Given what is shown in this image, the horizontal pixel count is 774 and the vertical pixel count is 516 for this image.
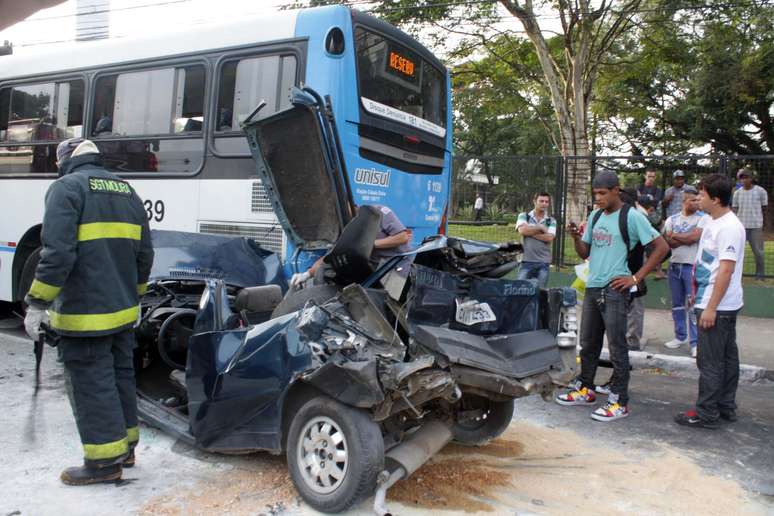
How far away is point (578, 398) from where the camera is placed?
5.73 metres

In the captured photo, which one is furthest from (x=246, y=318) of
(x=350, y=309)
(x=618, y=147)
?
(x=618, y=147)

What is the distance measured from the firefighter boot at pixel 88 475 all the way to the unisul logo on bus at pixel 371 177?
11.3 ft

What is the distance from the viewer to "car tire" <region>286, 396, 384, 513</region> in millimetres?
3338

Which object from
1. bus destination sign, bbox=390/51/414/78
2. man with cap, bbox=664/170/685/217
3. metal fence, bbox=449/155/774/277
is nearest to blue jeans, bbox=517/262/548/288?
bus destination sign, bbox=390/51/414/78

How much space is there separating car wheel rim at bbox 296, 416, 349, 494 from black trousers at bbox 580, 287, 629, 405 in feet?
8.98

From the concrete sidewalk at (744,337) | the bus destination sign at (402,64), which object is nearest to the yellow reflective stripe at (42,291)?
the bus destination sign at (402,64)

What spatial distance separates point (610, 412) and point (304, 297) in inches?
109

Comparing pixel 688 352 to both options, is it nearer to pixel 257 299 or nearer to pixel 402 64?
pixel 402 64

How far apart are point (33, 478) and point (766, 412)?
5.45 m

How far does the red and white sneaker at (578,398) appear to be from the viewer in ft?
18.8

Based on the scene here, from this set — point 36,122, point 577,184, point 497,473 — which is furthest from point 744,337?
point 36,122

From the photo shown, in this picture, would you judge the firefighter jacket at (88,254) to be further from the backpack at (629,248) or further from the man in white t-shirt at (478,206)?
the man in white t-shirt at (478,206)

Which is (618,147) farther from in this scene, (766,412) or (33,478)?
(33,478)

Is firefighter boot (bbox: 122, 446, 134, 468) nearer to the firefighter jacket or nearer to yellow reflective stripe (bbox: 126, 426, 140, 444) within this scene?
yellow reflective stripe (bbox: 126, 426, 140, 444)
